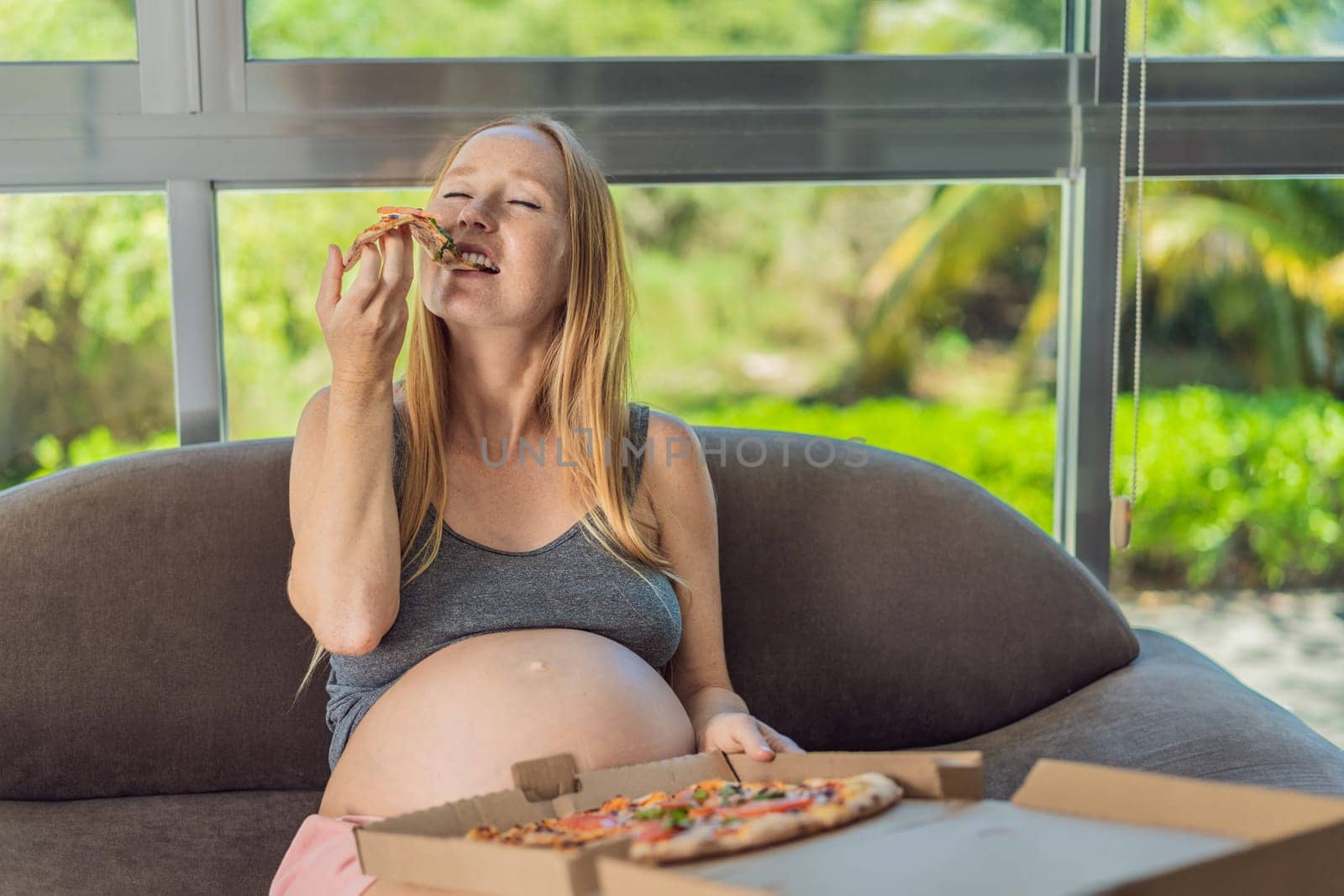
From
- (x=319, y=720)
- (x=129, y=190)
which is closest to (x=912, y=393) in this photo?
(x=319, y=720)

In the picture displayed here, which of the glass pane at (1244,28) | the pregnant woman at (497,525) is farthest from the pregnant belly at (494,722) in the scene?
the glass pane at (1244,28)

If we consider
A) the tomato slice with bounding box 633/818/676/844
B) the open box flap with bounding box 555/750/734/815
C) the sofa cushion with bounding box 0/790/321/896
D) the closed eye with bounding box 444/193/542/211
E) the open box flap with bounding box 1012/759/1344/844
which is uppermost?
the closed eye with bounding box 444/193/542/211

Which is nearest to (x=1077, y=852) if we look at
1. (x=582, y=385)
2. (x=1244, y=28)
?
(x=582, y=385)

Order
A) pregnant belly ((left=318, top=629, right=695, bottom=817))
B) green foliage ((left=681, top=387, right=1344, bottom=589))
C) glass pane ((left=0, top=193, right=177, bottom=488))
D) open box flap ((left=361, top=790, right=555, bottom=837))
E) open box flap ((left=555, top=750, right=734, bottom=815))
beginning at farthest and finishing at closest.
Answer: green foliage ((left=681, top=387, right=1344, bottom=589)) < glass pane ((left=0, top=193, right=177, bottom=488)) < pregnant belly ((left=318, top=629, right=695, bottom=817)) < open box flap ((left=555, top=750, right=734, bottom=815)) < open box flap ((left=361, top=790, right=555, bottom=837))

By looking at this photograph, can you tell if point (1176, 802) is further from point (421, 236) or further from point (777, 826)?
point (421, 236)

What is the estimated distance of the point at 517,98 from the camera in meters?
2.23

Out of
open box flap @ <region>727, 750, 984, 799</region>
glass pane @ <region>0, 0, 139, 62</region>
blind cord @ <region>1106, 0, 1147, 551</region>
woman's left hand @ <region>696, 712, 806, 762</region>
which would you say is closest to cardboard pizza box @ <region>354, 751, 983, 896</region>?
open box flap @ <region>727, 750, 984, 799</region>

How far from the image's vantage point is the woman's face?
1.56 m

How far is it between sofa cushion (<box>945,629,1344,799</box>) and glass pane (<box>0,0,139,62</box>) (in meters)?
1.90

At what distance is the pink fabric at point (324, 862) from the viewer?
1.24 m

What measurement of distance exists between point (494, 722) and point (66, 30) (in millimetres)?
1616

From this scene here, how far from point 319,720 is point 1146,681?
127cm

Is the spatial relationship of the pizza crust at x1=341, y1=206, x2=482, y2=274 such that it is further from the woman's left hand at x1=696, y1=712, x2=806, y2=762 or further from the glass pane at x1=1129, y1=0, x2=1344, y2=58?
the glass pane at x1=1129, y1=0, x2=1344, y2=58

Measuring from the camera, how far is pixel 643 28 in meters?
2.30
